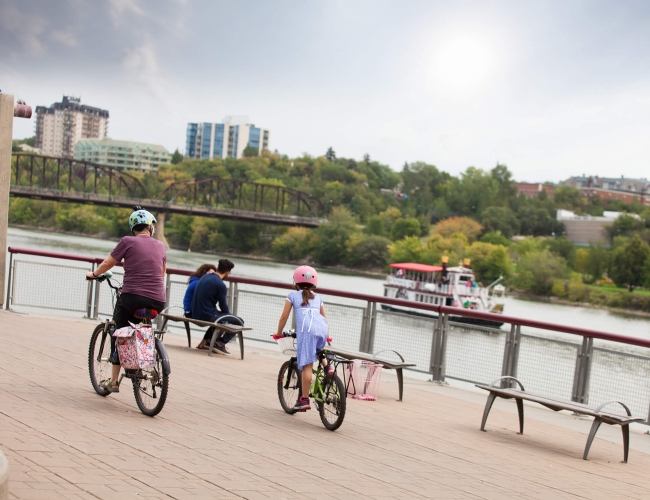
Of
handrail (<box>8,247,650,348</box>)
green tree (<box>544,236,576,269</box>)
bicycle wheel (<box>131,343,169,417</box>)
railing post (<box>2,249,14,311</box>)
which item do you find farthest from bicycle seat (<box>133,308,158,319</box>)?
green tree (<box>544,236,576,269</box>)

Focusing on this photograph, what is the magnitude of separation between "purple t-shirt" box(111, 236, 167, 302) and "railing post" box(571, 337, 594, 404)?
5.50 metres

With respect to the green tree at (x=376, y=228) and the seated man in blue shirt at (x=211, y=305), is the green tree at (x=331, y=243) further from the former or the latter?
the seated man in blue shirt at (x=211, y=305)

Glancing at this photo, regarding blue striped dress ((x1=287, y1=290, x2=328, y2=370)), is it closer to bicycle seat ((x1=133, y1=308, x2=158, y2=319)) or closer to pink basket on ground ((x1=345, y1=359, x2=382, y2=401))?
bicycle seat ((x1=133, y1=308, x2=158, y2=319))

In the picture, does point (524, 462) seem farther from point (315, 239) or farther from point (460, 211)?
point (460, 211)

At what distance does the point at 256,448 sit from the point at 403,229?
349 feet

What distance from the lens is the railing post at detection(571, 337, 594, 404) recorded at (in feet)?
34.3

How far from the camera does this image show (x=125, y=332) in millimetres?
7055

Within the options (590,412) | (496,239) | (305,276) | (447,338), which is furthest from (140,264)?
(496,239)

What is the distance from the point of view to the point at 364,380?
9.66 m

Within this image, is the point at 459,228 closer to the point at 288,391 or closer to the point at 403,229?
the point at 403,229

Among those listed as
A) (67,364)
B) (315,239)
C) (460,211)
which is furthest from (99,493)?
(460,211)

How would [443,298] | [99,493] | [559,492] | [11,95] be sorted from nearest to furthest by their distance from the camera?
[99,493]
[559,492]
[11,95]
[443,298]

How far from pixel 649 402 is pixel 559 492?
4021 mm

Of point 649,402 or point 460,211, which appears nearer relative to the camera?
point 649,402
